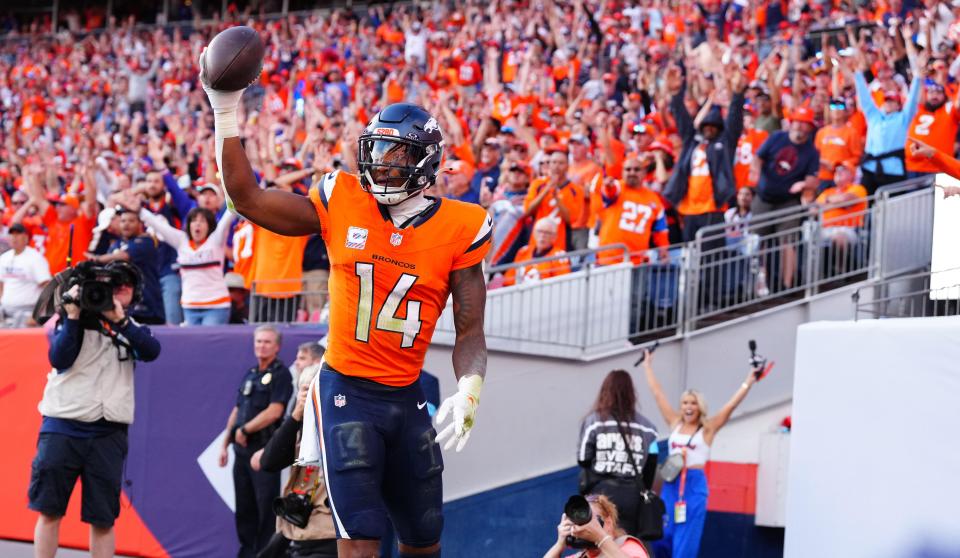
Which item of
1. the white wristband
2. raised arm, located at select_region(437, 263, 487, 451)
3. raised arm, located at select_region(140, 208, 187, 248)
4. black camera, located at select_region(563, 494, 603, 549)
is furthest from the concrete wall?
the white wristband

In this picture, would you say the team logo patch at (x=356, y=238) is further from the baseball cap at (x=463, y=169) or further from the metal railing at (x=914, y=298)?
the baseball cap at (x=463, y=169)

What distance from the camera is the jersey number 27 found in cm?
501

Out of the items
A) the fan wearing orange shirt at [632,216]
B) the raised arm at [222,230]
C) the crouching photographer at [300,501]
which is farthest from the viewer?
the raised arm at [222,230]

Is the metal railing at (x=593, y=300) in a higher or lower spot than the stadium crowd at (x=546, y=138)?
lower

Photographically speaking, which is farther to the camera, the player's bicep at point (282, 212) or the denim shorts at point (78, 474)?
the denim shorts at point (78, 474)

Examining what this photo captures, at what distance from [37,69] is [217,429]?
767 inches

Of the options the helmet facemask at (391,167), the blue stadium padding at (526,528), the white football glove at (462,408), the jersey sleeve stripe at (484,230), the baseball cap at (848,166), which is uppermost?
the baseball cap at (848,166)

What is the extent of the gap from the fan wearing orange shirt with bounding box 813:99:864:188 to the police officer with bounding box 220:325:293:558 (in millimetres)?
5724

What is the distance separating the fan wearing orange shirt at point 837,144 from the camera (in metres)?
12.4

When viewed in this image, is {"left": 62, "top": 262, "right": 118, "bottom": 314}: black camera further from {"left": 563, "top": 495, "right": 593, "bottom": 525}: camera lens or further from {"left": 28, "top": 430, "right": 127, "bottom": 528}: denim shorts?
{"left": 563, "top": 495, "right": 593, "bottom": 525}: camera lens

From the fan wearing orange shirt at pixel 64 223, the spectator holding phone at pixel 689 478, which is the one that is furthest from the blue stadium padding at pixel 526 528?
the fan wearing orange shirt at pixel 64 223

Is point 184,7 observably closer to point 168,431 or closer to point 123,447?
point 168,431

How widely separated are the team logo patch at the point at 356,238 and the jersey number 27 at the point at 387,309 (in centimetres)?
7

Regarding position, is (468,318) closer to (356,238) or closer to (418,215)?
(418,215)
